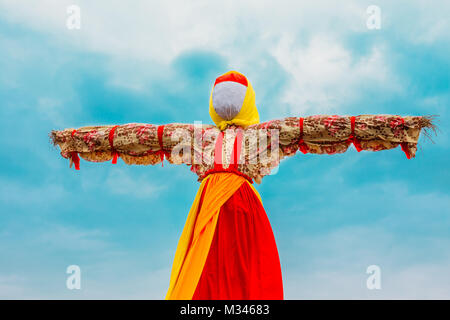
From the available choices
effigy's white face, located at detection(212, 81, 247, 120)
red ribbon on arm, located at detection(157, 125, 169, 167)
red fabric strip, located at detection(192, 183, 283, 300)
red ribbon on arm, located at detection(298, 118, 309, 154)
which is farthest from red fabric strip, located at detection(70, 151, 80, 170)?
red ribbon on arm, located at detection(298, 118, 309, 154)

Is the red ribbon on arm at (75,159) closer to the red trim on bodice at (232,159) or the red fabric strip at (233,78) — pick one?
the red trim on bodice at (232,159)

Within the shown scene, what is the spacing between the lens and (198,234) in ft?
10.3

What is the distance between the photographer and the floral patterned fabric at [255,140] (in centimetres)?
323

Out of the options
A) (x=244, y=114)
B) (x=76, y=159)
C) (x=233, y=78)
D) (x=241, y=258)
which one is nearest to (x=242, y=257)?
(x=241, y=258)

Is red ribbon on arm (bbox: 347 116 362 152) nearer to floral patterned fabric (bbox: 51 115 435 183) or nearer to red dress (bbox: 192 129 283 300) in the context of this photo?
floral patterned fabric (bbox: 51 115 435 183)

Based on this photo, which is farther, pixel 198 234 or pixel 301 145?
pixel 301 145

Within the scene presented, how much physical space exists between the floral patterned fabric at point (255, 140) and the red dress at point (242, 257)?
0.30 metres

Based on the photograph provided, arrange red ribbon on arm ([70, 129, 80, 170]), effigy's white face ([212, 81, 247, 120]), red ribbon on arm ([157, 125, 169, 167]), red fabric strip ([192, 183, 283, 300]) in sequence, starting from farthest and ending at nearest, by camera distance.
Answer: red ribbon on arm ([70, 129, 80, 170]) < red ribbon on arm ([157, 125, 169, 167]) < effigy's white face ([212, 81, 247, 120]) < red fabric strip ([192, 183, 283, 300])

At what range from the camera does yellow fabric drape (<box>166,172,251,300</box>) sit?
3.05 m

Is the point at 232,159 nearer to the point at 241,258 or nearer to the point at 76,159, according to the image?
the point at 241,258

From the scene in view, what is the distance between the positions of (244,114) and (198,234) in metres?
0.88

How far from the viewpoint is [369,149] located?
331 centimetres

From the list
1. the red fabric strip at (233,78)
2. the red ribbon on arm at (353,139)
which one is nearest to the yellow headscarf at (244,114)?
the red fabric strip at (233,78)

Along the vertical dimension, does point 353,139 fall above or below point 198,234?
above
